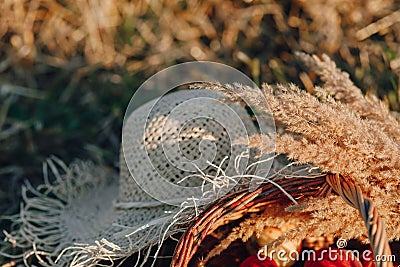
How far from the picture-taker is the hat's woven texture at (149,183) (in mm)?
1140

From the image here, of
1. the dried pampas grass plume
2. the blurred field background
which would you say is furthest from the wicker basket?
the blurred field background

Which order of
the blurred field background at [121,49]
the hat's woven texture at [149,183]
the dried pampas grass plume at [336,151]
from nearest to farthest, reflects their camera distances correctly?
the dried pampas grass plume at [336,151] → the hat's woven texture at [149,183] → the blurred field background at [121,49]

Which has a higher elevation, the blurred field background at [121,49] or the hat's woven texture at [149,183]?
the blurred field background at [121,49]

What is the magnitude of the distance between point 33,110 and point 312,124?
125 centimetres

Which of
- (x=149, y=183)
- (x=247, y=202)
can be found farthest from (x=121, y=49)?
(x=247, y=202)

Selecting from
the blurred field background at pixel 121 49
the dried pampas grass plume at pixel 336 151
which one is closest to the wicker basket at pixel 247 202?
the dried pampas grass plume at pixel 336 151

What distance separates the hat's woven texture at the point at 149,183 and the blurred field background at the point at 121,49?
44cm

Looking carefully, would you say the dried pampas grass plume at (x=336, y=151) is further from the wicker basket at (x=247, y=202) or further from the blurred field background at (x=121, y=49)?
the blurred field background at (x=121, y=49)

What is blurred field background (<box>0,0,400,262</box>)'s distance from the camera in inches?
73.8

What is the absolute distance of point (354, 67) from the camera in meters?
1.89

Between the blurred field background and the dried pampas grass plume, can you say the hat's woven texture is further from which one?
the blurred field background

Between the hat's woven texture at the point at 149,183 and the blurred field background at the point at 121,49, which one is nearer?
the hat's woven texture at the point at 149,183

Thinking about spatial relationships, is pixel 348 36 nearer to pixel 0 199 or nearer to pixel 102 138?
pixel 102 138

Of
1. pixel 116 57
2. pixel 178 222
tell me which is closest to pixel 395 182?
pixel 178 222
